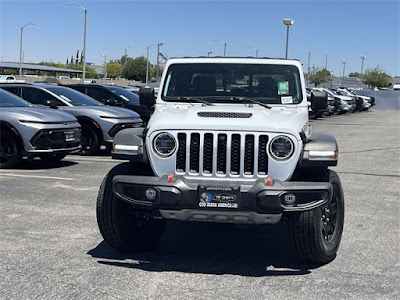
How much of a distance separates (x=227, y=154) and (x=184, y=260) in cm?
116

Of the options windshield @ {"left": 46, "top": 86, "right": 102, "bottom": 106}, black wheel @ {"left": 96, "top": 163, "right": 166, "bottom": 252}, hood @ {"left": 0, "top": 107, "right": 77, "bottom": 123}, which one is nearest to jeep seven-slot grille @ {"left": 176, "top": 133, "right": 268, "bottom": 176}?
black wheel @ {"left": 96, "top": 163, "right": 166, "bottom": 252}

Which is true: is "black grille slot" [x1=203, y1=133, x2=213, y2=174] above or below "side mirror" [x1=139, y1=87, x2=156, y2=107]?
below

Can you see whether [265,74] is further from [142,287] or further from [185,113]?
[142,287]

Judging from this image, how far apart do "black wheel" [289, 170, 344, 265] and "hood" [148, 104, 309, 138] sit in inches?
23.2

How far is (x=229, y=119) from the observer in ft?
16.9

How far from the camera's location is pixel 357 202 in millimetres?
8375

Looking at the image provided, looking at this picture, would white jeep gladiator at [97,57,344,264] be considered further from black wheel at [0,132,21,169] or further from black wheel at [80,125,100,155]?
black wheel at [80,125,100,155]

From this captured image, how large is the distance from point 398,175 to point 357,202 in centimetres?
336

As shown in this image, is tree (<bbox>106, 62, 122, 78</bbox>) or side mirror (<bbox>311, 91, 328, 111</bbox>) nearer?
side mirror (<bbox>311, 91, 328, 111</bbox>)

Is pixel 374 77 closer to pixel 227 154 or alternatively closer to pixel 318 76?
pixel 318 76

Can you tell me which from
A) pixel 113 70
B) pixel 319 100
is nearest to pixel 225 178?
pixel 319 100

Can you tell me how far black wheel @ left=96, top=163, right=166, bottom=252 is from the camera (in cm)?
529

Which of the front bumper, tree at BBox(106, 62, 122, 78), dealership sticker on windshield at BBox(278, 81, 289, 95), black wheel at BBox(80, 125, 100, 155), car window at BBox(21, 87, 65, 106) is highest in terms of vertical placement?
tree at BBox(106, 62, 122, 78)

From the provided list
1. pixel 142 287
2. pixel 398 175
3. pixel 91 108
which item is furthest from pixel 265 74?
pixel 91 108
